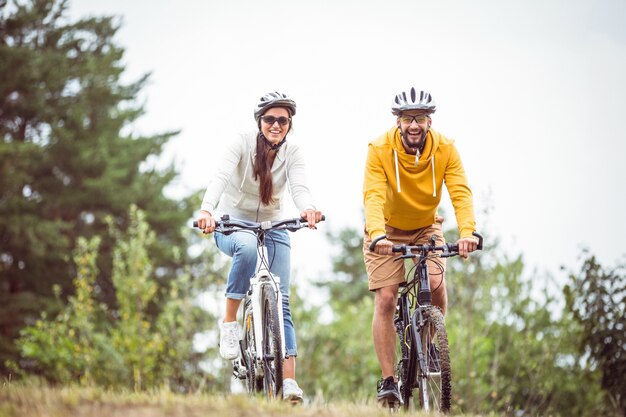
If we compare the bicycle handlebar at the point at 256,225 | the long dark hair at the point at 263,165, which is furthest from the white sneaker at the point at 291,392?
the long dark hair at the point at 263,165

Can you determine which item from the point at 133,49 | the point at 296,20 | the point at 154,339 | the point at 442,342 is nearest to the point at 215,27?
the point at 296,20

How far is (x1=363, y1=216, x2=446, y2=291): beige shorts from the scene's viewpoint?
644 centimetres

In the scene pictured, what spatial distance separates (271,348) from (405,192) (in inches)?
61.3

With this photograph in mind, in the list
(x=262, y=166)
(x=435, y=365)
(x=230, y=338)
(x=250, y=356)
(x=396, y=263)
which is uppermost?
(x=262, y=166)

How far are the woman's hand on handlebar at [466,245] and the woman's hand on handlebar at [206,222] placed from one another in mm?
1791

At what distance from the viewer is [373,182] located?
6301mm

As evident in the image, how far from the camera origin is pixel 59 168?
2530 cm

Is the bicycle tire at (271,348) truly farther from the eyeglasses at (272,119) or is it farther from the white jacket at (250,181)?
the eyeglasses at (272,119)

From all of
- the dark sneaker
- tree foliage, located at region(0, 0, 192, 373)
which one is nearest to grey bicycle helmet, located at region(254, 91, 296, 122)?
the dark sneaker

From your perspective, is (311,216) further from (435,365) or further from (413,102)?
(435,365)

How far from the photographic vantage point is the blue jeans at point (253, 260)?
652 centimetres

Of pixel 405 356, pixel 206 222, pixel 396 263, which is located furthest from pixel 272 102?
pixel 405 356

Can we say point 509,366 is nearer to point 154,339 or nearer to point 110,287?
point 110,287

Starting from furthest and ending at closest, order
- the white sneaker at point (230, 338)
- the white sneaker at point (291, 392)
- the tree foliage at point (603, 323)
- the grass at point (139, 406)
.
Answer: the tree foliage at point (603, 323)
the white sneaker at point (230, 338)
the white sneaker at point (291, 392)
the grass at point (139, 406)
